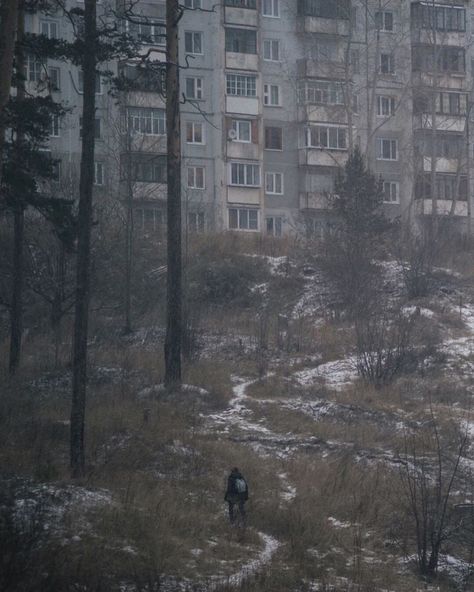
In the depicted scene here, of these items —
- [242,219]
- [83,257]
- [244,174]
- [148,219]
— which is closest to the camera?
[83,257]

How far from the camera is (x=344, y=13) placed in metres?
50.2

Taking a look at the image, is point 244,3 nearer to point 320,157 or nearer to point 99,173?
point 320,157

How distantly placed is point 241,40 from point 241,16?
47.3 inches

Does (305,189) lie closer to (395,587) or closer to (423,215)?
(423,215)

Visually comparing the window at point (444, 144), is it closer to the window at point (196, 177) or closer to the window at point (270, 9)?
the window at point (270, 9)

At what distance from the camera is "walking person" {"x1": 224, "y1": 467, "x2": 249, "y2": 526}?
16219 mm

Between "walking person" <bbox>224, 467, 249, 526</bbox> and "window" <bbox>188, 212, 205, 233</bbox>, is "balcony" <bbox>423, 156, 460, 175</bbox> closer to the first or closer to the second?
"window" <bbox>188, 212, 205, 233</bbox>

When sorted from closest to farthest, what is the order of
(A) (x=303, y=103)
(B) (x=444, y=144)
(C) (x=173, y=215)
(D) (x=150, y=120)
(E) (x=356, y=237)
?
(C) (x=173, y=215)
(E) (x=356, y=237)
(D) (x=150, y=120)
(A) (x=303, y=103)
(B) (x=444, y=144)

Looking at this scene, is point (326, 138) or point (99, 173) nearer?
point (99, 173)

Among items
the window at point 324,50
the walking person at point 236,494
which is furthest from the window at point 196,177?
the walking person at point 236,494

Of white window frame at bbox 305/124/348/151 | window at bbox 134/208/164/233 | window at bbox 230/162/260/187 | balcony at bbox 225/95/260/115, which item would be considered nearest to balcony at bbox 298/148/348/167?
white window frame at bbox 305/124/348/151

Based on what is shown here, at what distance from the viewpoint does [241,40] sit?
174 ft

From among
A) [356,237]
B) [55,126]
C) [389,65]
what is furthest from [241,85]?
[55,126]

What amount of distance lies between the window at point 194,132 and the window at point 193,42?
12.1ft
